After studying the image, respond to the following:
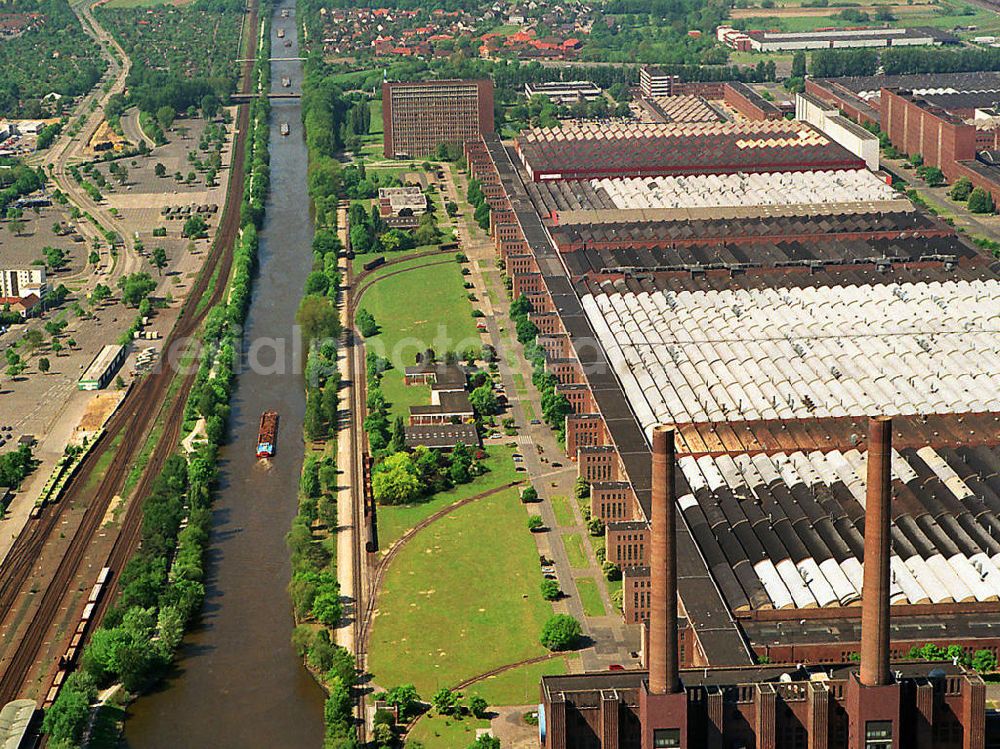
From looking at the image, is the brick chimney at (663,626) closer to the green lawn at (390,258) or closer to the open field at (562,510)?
the open field at (562,510)

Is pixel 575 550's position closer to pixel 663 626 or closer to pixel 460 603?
pixel 460 603

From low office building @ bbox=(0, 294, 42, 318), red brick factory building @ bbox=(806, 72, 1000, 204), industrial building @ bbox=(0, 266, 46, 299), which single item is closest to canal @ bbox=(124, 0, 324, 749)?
low office building @ bbox=(0, 294, 42, 318)

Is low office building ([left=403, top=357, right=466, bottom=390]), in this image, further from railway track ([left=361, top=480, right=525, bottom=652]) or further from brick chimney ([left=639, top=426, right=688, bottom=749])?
brick chimney ([left=639, top=426, right=688, bottom=749])

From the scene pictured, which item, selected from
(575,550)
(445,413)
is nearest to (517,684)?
(575,550)

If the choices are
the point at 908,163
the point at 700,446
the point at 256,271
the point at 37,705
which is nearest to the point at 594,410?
the point at 700,446

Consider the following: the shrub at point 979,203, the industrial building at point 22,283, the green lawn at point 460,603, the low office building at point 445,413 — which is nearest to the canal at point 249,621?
the green lawn at point 460,603

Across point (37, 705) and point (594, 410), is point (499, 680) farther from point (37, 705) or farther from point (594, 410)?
point (594, 410)

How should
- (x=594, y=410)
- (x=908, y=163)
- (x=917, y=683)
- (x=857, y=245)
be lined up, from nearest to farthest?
(x=917, y=683), (x=594, y=410), (x=857, y=245), (x=908, y=163)
